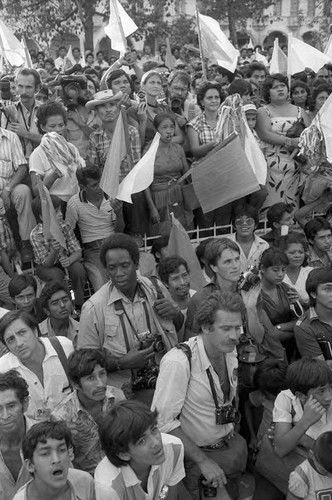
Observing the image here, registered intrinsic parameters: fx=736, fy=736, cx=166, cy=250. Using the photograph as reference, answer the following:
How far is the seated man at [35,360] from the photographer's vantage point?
13.9 feet

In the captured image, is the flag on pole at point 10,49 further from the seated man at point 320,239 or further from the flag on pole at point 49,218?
the seated man at point 320,239

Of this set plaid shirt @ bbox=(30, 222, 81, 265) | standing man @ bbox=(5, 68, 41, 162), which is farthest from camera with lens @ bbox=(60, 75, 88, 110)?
plaid shirt @ bbox=(30, 222, 81, 265)

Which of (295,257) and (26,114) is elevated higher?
(26,114)

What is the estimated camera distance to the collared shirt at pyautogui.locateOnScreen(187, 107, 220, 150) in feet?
23.4

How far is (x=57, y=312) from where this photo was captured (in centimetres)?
514

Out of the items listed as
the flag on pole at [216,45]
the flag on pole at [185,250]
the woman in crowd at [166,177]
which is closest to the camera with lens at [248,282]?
the flag on pole at [185,250]

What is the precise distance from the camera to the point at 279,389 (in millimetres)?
4539

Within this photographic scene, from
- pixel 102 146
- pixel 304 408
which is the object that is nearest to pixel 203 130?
pixel 102 146

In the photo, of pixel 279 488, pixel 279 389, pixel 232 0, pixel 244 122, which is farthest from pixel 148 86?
pixel 232 0

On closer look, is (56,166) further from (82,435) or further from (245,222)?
(82,435)

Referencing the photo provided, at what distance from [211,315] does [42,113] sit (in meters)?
3.23

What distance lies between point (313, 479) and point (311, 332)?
1368 millimetres

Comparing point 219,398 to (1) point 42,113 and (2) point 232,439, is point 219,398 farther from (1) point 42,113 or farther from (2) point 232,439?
(1) point 42,113

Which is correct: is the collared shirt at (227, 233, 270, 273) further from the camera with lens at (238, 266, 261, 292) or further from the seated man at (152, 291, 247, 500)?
the seated man at (152, 291, 247, 500)
